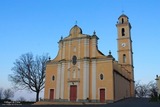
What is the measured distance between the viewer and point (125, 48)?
49.3 meters

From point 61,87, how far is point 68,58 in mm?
5098

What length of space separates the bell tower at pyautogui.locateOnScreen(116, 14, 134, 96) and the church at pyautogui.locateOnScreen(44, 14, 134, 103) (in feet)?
40.3

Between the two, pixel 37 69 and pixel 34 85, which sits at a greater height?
pixel 37 69

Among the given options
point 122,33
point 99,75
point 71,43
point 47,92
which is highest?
point 122,33

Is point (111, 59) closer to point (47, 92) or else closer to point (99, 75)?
point (99, 75)

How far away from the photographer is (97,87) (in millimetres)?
33156

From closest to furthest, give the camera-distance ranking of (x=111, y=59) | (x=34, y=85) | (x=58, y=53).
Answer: (x=111, y=59) → (x=58, y=53) → (x=34, y=85)

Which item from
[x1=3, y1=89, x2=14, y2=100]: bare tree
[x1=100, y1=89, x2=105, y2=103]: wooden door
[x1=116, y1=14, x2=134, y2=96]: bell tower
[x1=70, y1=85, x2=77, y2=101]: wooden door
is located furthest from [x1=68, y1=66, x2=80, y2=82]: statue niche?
[x1=3, y1=89, x2=14, y2=100]: bare tree

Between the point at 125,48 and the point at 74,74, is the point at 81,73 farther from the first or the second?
the point at 125,48

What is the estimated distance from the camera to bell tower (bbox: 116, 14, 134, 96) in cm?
4897

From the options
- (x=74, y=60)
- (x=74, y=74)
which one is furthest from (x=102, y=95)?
(x=74, y=60)

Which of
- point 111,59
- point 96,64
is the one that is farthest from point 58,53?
point 111,59

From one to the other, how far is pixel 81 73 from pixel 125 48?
18405mm

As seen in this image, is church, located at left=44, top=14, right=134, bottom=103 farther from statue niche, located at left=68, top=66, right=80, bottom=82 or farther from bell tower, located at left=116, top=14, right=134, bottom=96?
bell tower, located at left=116, top=14, right=134, bottom=96
